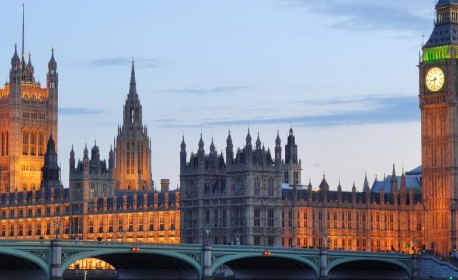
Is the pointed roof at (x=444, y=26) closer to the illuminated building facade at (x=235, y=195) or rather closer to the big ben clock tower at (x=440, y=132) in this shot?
the big ben clock tower at (x=440, y=132)

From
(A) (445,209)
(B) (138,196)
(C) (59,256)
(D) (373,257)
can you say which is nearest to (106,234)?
(B) (138,196)

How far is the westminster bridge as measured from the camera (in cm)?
11162

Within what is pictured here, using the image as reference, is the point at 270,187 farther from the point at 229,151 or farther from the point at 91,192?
the point at 91,192

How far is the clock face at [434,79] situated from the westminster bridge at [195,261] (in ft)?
122

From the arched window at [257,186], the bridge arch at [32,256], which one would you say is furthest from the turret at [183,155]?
the bridge arch at [32,256]

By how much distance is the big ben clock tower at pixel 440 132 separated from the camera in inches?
6801

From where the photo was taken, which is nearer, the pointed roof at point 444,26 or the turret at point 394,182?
the pointed roof at point 444,26

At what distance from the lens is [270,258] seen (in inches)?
5231

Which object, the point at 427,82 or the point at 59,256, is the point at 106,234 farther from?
the point at 59,256

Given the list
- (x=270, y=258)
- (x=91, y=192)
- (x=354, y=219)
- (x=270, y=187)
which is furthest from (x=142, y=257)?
(x=91, y=192)

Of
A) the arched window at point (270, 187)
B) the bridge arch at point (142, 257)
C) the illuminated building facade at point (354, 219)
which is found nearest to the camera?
the bridge arch at point (142, 257)

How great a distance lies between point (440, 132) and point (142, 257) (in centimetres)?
6053

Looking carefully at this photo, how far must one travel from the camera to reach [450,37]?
175250 mm

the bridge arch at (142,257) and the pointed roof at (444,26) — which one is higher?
the pointed roof at (444,26)
